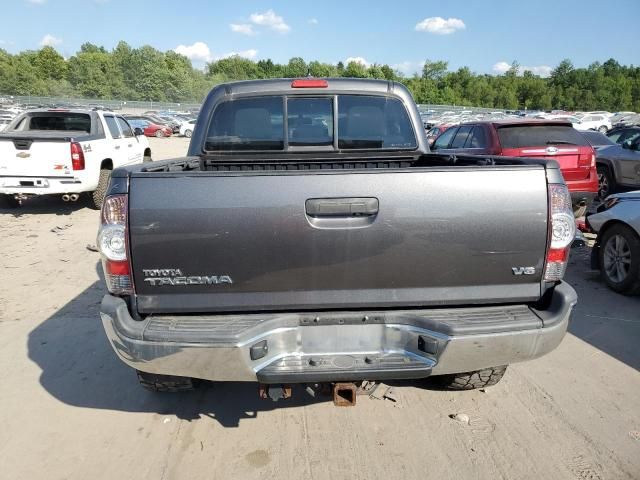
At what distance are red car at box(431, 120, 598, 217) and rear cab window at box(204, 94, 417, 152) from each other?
442 centimetres

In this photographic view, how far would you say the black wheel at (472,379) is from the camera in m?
3.11

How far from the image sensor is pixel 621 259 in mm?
5074

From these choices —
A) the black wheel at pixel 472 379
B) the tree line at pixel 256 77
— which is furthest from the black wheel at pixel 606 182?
the tree line at pixel 256 77

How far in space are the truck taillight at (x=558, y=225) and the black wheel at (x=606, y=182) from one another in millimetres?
9057

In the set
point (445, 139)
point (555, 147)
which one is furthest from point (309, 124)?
point (445, 139)

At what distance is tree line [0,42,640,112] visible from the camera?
3041 inches

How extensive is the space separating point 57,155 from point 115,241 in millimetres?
7046

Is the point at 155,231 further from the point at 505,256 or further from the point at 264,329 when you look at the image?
the point at 505,256

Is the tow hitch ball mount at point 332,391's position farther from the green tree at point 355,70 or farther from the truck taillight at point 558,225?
the green tree at point 355,70

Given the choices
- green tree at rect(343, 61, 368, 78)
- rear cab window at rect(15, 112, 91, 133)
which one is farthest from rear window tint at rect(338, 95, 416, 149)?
green tree at rect(343, 61, 368, 78)

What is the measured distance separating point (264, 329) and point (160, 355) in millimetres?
503

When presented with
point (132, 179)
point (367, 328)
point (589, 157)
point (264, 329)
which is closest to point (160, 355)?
point (264, 329)

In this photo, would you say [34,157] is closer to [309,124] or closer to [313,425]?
[309,124]

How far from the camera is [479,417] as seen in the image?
9.77 ft
